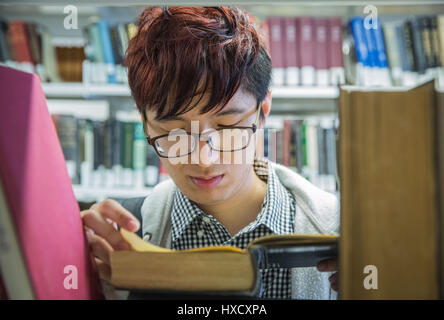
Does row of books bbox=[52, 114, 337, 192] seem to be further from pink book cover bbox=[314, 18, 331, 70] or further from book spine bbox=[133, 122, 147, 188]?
pink book cover bbox=[314, 18, 331, 70]

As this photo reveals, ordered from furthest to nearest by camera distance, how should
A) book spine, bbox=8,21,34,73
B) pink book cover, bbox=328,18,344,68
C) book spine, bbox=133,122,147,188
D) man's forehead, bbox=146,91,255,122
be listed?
book spine, bbox=8,21,34,73 → pink book cover, bbox=328,18,344,68 → book spine, bbox=133,122,147,188 → man's forehead, bbox=146,91,255,122

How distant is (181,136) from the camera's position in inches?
21.9

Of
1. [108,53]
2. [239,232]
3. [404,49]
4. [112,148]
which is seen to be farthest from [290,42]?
[239,232]

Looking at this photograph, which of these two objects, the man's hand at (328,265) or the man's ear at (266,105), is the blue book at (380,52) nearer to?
the man's ear at (266,105)

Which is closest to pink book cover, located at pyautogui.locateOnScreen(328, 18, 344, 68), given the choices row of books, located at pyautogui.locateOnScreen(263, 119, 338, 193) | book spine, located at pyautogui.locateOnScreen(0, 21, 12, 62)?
row of books, located at pyautogui.locateOnScreen(263, 119, 338, 193)

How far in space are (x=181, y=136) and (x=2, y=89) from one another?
0.76 ft

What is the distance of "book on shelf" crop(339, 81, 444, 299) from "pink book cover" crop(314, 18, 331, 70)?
966 millimetres

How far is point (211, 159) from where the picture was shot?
566 millimetres

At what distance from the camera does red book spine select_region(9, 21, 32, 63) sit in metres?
1.45

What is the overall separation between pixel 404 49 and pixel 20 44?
141cm

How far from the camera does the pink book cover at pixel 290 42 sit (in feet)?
4.66

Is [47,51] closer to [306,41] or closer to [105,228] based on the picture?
[306,41]
